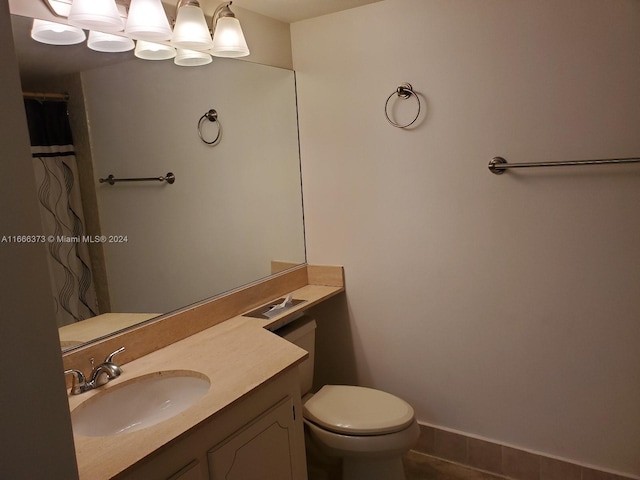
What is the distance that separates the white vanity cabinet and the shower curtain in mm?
532

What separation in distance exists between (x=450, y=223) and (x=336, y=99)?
806mm

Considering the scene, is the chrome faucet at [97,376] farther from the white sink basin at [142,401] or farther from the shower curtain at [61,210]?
the shower curtain at [61,210]

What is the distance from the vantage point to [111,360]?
4.90ft

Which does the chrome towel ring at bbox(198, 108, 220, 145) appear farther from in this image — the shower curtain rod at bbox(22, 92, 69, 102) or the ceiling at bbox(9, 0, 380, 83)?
the shower curtain rod at bbox(22, 92, 69, 102)

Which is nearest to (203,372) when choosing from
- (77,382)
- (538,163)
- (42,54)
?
(77,382)

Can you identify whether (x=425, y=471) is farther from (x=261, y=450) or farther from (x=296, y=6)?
(x=296, y=6)

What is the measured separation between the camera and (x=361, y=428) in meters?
1.77

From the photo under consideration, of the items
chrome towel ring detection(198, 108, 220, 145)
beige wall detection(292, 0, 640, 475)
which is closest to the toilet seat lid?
Answer: beige wall detection(292, 0, 640, 475)

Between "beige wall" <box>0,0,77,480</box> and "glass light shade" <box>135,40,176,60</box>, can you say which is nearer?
"beige wall" <box>0,0,77,480</box>

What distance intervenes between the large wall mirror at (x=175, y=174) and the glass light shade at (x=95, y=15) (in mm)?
102

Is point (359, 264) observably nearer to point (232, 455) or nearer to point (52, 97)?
point (232, 455)

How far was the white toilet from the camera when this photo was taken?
176 centimetres

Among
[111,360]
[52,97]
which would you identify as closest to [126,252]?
[111,360]

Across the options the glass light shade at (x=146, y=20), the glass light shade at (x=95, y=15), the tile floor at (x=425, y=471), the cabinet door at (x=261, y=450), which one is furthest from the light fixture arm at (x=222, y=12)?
the tile floor at (x=425, y=471)
